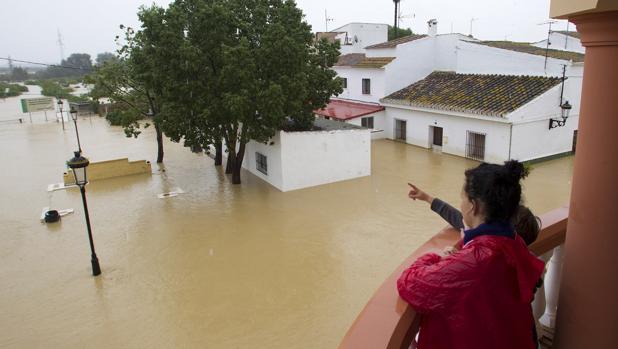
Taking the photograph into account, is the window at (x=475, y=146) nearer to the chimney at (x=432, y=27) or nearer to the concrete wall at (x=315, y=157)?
the concrete wall at (x=315, y=157)

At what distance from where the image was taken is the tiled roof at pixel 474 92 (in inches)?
623

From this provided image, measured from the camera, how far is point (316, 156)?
1430 centimetres

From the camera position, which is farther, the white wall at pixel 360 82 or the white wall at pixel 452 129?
the white wall at pixel 360 82

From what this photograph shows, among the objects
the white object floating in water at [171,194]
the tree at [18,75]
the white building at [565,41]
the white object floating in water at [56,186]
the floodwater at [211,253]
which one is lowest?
the floodwater at [211,253]

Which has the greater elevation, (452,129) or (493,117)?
(493,117)

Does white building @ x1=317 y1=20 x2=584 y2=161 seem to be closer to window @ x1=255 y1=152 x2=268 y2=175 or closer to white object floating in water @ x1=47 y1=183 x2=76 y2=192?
window @ x1=255 y1=152 x2=268 y2=175

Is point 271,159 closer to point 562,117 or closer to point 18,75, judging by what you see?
point 562,117

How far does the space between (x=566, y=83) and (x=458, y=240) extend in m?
16.3

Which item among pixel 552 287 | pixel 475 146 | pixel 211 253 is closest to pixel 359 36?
pixel 475 146

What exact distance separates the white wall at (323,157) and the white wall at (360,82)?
7509 millimetres

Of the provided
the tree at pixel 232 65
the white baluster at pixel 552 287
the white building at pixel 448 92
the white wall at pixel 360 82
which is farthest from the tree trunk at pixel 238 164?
the white baluster at pixel 552 287

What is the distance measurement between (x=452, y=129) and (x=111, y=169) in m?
13.4

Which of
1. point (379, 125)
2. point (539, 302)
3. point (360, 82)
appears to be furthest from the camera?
point (360, 82)

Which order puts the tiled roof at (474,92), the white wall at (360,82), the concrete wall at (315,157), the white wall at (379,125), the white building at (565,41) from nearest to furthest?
the concrete wall at (315,157) < the tiled roof at (474,92) < the white wall at (379,125) < the white wall at (360,82) < the white building at (565,41)
